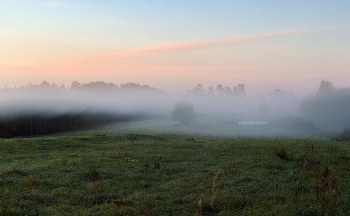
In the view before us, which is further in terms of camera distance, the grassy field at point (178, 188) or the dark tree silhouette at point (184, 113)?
the dark tree silhouette at point (184, 113)

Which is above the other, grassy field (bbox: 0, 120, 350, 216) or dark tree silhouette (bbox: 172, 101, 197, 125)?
dark tree silhouette (bbox: 172, 101, 197, 125)

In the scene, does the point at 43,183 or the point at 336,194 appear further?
the point at 43,183

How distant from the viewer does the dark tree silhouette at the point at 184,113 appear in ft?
316

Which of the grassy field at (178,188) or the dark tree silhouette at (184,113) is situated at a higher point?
the dark tree silhouette at (184,113)

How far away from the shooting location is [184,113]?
315ft

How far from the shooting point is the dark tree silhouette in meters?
96.2

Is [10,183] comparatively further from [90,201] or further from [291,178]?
[291,178]

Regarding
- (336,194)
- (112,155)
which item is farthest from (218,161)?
(336,194)

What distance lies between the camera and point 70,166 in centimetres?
1784

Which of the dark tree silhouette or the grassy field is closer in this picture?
the grassy field

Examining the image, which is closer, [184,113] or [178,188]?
[178,188]

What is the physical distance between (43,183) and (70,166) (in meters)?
3.99

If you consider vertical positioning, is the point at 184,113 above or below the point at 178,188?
above

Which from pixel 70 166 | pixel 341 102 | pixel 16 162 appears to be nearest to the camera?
pixel 70 166
